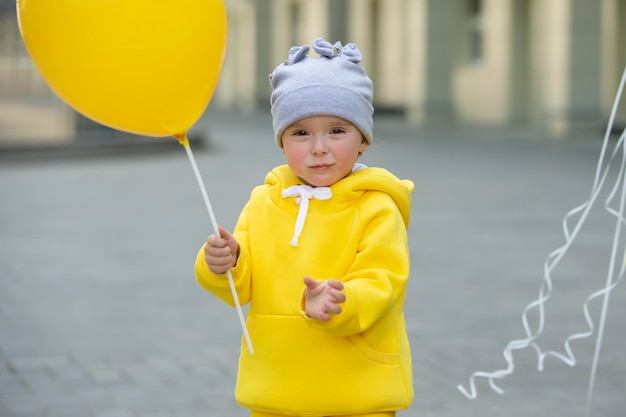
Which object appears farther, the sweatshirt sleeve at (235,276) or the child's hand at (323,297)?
the sweatshirt sleeve at (235,276)

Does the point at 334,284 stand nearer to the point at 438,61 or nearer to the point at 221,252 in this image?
the point at 221,252

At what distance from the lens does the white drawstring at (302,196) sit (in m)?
2.81

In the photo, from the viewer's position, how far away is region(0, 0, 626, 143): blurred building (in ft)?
73.2

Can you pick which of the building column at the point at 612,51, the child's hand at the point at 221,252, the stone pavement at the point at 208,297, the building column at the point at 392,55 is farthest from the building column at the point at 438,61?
the child's hand at the point at 221,252

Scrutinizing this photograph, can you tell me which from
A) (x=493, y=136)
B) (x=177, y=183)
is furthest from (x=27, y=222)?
(x=493, y=136)

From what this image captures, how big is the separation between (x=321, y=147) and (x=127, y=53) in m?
0.51

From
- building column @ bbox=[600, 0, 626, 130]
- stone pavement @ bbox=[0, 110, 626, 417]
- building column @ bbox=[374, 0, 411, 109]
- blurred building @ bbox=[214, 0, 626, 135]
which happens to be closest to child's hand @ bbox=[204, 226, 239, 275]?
stone pavement @ bbox=[0, 110, 626, 417]

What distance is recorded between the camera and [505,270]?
7.92 m

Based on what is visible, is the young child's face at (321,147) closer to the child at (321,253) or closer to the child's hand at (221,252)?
the child at (321,253)

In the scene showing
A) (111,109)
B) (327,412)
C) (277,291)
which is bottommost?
(327,412)

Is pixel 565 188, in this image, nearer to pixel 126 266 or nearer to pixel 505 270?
pixel 505 270

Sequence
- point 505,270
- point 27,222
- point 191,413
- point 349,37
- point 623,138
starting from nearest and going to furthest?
1. point 623,138
2. point 191,413
3. point 505,270
4. point 27,222
5. point 349,37

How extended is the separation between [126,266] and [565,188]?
19.7ft

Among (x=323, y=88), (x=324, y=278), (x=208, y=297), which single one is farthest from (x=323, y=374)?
(x=208, y=297)
